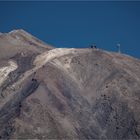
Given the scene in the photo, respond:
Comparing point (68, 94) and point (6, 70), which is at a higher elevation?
point (68, 94)

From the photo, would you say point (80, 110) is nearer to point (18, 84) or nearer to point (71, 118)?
point (71, 118)

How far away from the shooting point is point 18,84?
13250 centimetres

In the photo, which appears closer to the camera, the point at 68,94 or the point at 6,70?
the point at 68,94

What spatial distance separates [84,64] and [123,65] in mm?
8648

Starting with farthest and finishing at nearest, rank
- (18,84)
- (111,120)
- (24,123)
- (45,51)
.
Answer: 1. (45,51)
2. (18,84)
3. (111,120)
4. (24,123)

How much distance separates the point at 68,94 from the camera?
412 ft

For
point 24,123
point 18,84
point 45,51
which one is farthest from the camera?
point 45,51

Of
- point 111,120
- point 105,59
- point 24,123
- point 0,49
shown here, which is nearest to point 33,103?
point 24,123

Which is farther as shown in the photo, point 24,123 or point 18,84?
point 18,84

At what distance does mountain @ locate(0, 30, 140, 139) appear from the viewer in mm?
114875

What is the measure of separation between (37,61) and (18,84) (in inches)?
363

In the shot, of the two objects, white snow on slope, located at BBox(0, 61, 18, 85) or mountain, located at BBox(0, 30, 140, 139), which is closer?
mountain, located at BBox(0, 30, 140, 139)

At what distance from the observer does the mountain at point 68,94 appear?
115 meters

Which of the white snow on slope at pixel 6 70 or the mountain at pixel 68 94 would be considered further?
the white snow on slope at pixel 6 70
